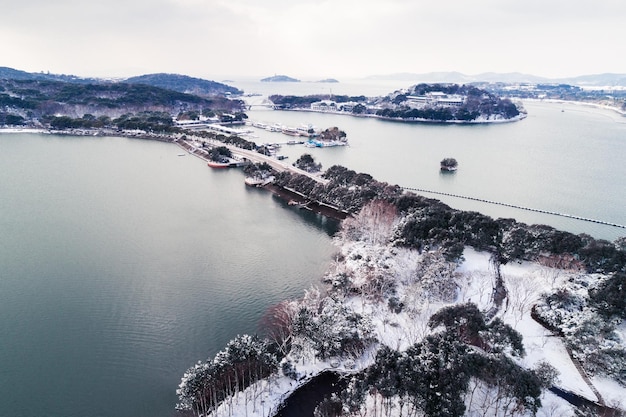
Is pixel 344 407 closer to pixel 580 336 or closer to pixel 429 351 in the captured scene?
pixel 429 351

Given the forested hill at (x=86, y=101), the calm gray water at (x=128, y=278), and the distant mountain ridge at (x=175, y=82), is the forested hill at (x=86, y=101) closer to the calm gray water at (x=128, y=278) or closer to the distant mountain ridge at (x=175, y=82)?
the calm gray water at (x=128, y=278)

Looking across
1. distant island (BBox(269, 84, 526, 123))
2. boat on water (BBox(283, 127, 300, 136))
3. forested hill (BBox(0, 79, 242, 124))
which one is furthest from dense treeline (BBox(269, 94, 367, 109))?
boat on water (BBox(283, 127, 300, 136))

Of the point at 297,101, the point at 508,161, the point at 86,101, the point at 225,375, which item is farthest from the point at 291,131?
the point at 225,375

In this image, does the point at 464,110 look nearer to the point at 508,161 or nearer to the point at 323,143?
the point at 508,161

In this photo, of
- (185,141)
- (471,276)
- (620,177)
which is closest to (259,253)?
(471,276)

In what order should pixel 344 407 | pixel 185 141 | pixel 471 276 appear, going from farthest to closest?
1. pixel 185 141
2. pixel 471 276
3. pixel 344 407

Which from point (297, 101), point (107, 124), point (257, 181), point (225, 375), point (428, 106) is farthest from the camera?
point (297, 101)
